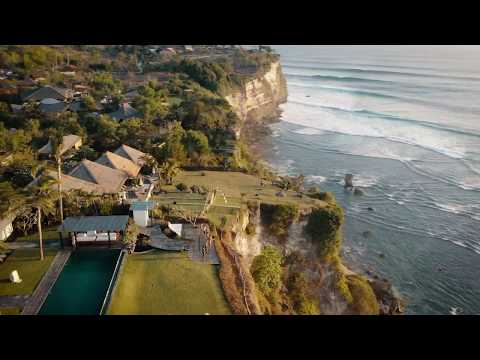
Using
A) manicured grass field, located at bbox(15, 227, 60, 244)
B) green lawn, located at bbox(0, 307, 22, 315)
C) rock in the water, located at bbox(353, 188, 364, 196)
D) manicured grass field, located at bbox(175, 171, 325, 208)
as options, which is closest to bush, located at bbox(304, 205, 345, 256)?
manicured grass field, located at bbox(175, 171, 325, 208)

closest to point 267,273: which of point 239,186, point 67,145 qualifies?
point 239,186

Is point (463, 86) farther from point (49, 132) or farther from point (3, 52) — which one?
point (3, 52)

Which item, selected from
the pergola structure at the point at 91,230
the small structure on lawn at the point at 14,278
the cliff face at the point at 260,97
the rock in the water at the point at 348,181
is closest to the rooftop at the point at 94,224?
the pergola structure at the point at 91,230

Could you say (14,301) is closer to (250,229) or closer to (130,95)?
(250,229)

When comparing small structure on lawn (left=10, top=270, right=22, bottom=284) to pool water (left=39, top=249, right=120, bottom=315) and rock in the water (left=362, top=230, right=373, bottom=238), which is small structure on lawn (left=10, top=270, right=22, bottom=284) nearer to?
pool water (left=39, top=249, right=120, bottom=315)

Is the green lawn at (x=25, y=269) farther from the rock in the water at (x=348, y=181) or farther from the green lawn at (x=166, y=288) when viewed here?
the rock in the water at (x=348, y=181)

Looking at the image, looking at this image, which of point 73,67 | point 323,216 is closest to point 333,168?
point 323,216
